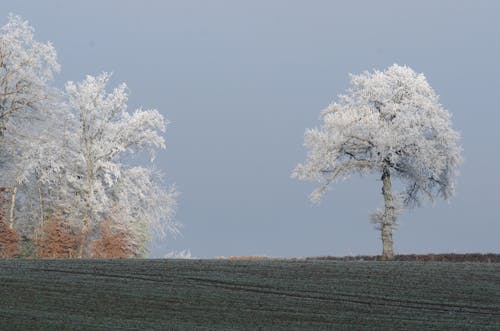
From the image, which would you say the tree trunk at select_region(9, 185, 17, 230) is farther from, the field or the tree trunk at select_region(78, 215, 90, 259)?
the field

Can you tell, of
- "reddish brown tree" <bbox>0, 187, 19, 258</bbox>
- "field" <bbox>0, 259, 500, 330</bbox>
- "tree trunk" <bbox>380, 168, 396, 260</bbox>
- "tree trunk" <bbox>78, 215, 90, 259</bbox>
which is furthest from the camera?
"tree trunk" <bbox>78, 215, 90, 259</bbox>

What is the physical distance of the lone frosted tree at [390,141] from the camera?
33250 mm

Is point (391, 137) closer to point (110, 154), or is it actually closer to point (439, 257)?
point (439, 257)

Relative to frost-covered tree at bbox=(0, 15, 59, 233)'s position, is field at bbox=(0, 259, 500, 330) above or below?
below

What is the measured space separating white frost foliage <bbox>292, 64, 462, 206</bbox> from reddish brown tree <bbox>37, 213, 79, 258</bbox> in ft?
36.0

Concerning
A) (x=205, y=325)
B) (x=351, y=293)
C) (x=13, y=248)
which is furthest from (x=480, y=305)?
(x=13, y=248)

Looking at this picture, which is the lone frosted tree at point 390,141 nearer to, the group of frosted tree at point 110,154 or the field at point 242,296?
the group of frosted tree at point 110,154

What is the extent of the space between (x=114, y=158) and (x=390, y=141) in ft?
46.1

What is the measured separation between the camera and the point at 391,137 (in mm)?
32906

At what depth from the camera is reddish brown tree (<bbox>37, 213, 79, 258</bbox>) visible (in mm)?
32281

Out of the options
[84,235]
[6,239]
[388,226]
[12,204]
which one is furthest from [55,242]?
[388,226]

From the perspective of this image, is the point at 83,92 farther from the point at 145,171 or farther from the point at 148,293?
the point at 148,293

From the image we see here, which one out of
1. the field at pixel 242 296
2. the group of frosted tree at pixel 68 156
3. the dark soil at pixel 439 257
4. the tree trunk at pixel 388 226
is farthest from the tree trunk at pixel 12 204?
the tree trunk at pixel 388 226

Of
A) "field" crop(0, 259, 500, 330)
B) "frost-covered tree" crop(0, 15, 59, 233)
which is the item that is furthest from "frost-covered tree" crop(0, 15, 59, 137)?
"field" crop(0, 259, 500, 330)
